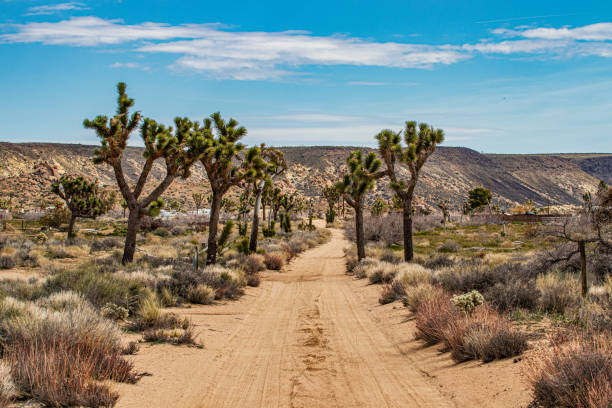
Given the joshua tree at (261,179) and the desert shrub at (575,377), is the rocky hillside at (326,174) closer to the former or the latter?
the joshua tree at (261,179)

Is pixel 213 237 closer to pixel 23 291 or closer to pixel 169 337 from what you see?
pixel 23 291

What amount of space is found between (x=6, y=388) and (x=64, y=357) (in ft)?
2.50

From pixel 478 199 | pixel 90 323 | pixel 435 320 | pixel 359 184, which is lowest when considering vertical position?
pixel 435 320

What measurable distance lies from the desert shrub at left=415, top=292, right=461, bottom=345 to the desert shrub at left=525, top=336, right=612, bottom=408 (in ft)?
10.3

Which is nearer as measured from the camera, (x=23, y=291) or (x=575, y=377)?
(x=575, y=377)

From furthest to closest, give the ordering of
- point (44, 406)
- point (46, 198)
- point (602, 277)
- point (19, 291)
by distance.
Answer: point (46, 198) < point (602, 277) < point (19, 291) < point (44, 406)

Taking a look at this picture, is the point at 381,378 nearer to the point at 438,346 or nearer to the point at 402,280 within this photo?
the point at 438,346

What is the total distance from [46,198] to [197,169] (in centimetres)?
7832

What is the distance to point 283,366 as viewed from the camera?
813 cm

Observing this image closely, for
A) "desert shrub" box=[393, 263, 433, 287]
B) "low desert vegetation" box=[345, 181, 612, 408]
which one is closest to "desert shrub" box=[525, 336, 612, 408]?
"low desert vegetation" box=[345, 181, 612, 408]

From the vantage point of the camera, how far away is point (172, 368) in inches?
300

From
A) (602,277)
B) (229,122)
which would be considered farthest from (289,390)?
(229,122)

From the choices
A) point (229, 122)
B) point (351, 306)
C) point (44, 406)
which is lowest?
point (351, 306)

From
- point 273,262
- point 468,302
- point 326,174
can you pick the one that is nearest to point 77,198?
point 273,262
